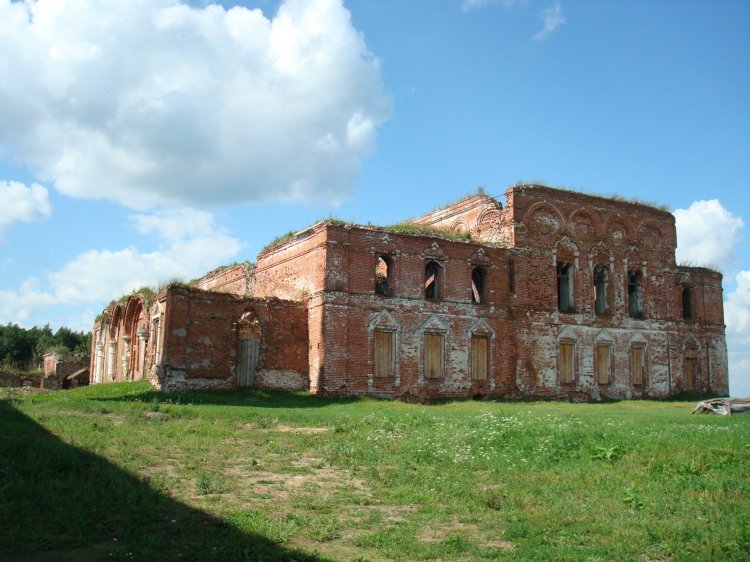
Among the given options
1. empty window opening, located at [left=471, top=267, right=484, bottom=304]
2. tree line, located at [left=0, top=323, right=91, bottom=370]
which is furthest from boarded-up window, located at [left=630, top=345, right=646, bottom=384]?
tree line, located at [left=0, top=323, right=91, bottom=370]

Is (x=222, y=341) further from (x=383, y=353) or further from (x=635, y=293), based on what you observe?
(x=635, y=293)

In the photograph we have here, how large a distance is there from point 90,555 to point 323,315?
57.5ft

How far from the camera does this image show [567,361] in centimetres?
2948

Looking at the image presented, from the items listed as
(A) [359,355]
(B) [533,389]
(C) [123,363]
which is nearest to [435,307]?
(A) [359,355]

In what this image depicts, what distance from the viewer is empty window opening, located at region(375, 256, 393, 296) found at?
25770 mm

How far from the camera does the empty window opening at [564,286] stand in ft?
99.2

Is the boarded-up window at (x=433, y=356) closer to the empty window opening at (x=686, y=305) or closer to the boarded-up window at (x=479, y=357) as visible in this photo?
the boarded-up window at (x=479, y=357)

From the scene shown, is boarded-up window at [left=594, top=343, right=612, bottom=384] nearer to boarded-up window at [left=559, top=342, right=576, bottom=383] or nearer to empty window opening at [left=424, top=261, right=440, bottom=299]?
boarded-up window at [left=559, top=342, right=576, bottom=383]

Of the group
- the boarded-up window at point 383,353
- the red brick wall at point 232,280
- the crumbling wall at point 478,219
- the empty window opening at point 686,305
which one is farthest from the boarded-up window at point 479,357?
the empty window opening at point 686,305

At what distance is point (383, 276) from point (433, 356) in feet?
14.1

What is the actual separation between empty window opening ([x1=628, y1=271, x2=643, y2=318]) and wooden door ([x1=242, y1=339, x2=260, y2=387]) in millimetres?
18319

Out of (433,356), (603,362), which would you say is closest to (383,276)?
(433,356)

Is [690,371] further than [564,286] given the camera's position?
Yes

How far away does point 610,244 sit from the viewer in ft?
104
